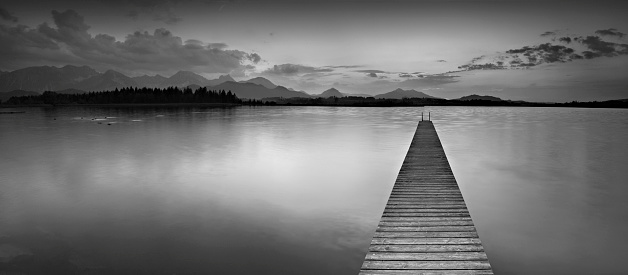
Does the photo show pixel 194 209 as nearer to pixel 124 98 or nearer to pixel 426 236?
pixel 426 236

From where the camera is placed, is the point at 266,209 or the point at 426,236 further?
the point at 266,209

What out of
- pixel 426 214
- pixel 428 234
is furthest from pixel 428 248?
pixel 426 214

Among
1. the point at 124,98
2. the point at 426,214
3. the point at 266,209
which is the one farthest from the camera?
the point at 124,98

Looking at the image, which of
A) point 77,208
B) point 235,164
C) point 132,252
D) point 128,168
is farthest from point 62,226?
point 235,164

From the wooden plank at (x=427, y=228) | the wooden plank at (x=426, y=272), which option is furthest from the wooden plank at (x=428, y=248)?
the wooden plank at (x=427, y=228)

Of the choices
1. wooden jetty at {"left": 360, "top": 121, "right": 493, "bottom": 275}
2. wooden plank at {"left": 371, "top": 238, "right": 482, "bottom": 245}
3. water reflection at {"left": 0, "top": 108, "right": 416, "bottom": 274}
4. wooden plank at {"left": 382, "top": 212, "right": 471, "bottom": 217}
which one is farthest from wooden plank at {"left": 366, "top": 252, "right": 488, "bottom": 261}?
wooden plank at {"left": 382, "top": 212, "right": 471, "bottom": 217}

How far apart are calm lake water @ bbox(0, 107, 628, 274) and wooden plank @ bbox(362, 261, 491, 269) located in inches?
87.8

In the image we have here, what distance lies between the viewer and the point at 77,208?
1323 centimetres

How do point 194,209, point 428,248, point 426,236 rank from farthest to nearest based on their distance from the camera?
point 194,209 < point 426,236 < point 428,248

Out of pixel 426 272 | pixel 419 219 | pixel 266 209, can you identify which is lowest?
pixel 266 209

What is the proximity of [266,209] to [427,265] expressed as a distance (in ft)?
25.9

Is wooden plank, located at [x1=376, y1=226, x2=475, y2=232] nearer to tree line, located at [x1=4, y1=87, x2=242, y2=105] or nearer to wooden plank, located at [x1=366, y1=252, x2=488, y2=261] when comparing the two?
wooden plank, located at [x1=366, y1=252, x2=488, y2=261]

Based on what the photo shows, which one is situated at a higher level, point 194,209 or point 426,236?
point 426,236

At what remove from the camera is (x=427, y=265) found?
247 inches
